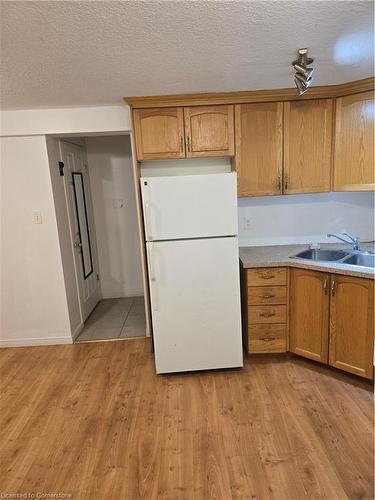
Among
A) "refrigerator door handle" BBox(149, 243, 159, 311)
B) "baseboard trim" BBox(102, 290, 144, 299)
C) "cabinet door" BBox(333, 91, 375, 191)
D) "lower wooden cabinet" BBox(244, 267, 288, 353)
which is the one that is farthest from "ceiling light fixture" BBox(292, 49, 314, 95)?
"baseboard trim" BBox(102, 290, 144, 299)

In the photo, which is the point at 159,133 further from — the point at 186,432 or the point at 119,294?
the point at 119,294

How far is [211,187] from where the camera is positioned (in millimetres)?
2322

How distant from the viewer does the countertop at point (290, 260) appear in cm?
223

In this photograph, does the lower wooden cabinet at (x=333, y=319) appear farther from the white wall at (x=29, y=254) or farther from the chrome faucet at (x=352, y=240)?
the white wall at (x=29, y=254)

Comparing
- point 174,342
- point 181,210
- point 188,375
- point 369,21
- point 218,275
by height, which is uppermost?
point 369,21

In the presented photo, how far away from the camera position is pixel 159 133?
2658 mm

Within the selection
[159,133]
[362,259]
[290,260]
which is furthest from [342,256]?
[159,133]

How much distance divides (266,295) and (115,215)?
251 cm

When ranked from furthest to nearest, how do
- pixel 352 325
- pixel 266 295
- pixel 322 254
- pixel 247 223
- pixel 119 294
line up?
pixel 119 294
pixel 247 223
pixel 322 254
pixel 266 295
pixel 352 325

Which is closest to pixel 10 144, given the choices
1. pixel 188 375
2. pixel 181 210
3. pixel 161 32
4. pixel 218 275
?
pixel 181 210

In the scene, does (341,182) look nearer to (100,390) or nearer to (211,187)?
(211,187)

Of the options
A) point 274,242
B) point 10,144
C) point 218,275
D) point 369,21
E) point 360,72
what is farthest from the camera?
point 274,242

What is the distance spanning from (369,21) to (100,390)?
2.83 m

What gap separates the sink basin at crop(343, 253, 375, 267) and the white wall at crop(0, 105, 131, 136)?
87.9 inches
